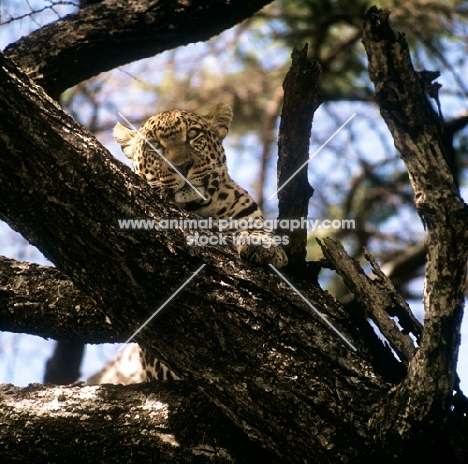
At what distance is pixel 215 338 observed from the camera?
3.69 metres

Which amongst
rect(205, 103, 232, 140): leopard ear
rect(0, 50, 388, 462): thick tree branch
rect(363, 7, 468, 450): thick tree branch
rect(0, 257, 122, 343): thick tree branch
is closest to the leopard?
rect(205, 103, 232, 140): leopard ear

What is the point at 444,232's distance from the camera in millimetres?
3023

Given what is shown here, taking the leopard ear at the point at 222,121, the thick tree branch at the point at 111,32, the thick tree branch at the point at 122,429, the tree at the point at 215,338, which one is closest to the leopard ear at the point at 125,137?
the leopard ear at the point at 222,121

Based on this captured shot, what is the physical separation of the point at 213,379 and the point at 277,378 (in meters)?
0.32

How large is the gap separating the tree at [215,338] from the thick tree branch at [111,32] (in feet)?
5.13

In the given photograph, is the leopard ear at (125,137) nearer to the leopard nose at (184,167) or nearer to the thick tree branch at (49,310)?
the leopard nose at (184,167)

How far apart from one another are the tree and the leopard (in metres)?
1.07

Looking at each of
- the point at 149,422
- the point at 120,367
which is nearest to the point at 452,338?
the point at 149,422

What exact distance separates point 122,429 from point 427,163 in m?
2.09

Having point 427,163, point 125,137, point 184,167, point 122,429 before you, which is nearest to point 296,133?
point 427,163

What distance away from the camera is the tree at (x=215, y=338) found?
3.36m

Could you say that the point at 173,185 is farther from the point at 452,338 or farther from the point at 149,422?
the point at 452,338

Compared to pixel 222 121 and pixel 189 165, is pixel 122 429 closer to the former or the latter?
pixel 189 165

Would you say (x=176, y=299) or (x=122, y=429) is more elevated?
(x=176, y=299)
